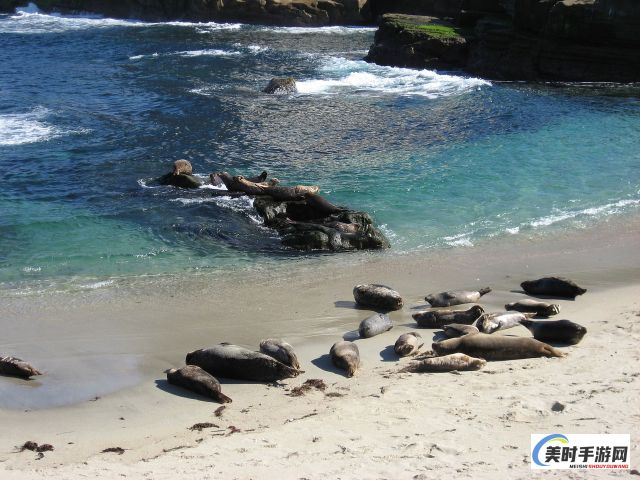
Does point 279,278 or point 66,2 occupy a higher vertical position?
point 66,2

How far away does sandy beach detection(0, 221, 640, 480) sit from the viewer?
23.6ft

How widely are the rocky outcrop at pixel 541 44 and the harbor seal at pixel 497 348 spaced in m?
21.9

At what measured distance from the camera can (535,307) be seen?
11180 mm

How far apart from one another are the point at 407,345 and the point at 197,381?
2624mm

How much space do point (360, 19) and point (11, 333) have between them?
36.6 m

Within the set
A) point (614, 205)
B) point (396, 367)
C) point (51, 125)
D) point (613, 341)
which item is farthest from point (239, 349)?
point (51, 125)

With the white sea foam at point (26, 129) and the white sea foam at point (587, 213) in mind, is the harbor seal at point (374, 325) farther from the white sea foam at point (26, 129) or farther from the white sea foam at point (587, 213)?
the white sea foam at point (26, 129)

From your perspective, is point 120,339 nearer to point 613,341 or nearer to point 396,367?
point 396,367

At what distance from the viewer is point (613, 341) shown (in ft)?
32.9

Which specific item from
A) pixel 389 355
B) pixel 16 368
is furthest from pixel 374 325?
pixel 16 368

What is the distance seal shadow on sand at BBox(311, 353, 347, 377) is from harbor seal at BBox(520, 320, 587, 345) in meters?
2.62

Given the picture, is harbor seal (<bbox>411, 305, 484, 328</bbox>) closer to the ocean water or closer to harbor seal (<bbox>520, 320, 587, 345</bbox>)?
harbor seal (<bbox>520, 320, 587, 345</bbox>)

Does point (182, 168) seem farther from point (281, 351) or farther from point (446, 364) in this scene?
point (446, 364)

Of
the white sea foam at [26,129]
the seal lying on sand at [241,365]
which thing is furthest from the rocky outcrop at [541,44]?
the seal lying on sand at [241,365]
